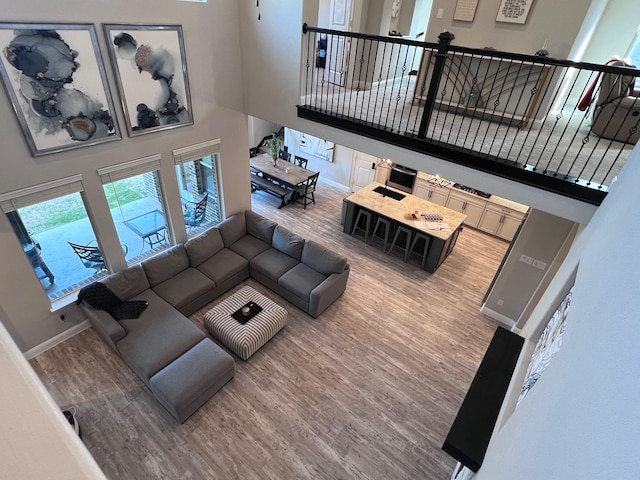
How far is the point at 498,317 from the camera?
6238 millimetres

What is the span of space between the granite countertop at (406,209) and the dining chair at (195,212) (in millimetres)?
3301

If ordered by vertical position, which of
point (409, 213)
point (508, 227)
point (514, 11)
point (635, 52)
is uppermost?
point (514, 11)

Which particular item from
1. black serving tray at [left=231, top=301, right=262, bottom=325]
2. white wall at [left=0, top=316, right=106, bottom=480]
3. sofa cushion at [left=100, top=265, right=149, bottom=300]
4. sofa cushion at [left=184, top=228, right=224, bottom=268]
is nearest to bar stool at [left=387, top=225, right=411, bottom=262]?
black serving tray at [left=231, top=301, right=262, bottom=325]

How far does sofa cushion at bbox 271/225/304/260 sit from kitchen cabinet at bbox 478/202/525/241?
505cm

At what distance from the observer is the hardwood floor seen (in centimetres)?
404

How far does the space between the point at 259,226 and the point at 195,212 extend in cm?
132

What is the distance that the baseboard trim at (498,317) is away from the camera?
242 inches

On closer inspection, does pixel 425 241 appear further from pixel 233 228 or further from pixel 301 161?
pixel 301 161

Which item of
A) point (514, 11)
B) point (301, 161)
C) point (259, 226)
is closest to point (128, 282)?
point (259, 226)

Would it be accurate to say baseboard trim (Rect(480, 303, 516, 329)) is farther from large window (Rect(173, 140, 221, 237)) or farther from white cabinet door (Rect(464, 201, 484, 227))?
large window (Rect(173, 140, 221, 237))

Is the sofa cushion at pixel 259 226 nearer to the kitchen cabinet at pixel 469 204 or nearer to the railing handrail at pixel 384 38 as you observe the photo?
the railing handrail at pixel 384 38

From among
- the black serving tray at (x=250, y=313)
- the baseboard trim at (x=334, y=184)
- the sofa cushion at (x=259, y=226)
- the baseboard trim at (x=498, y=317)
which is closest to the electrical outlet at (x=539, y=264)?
the baseboard trim at (x=498, y=317)

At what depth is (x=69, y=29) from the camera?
3.93m

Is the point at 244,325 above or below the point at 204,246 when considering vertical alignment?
below
